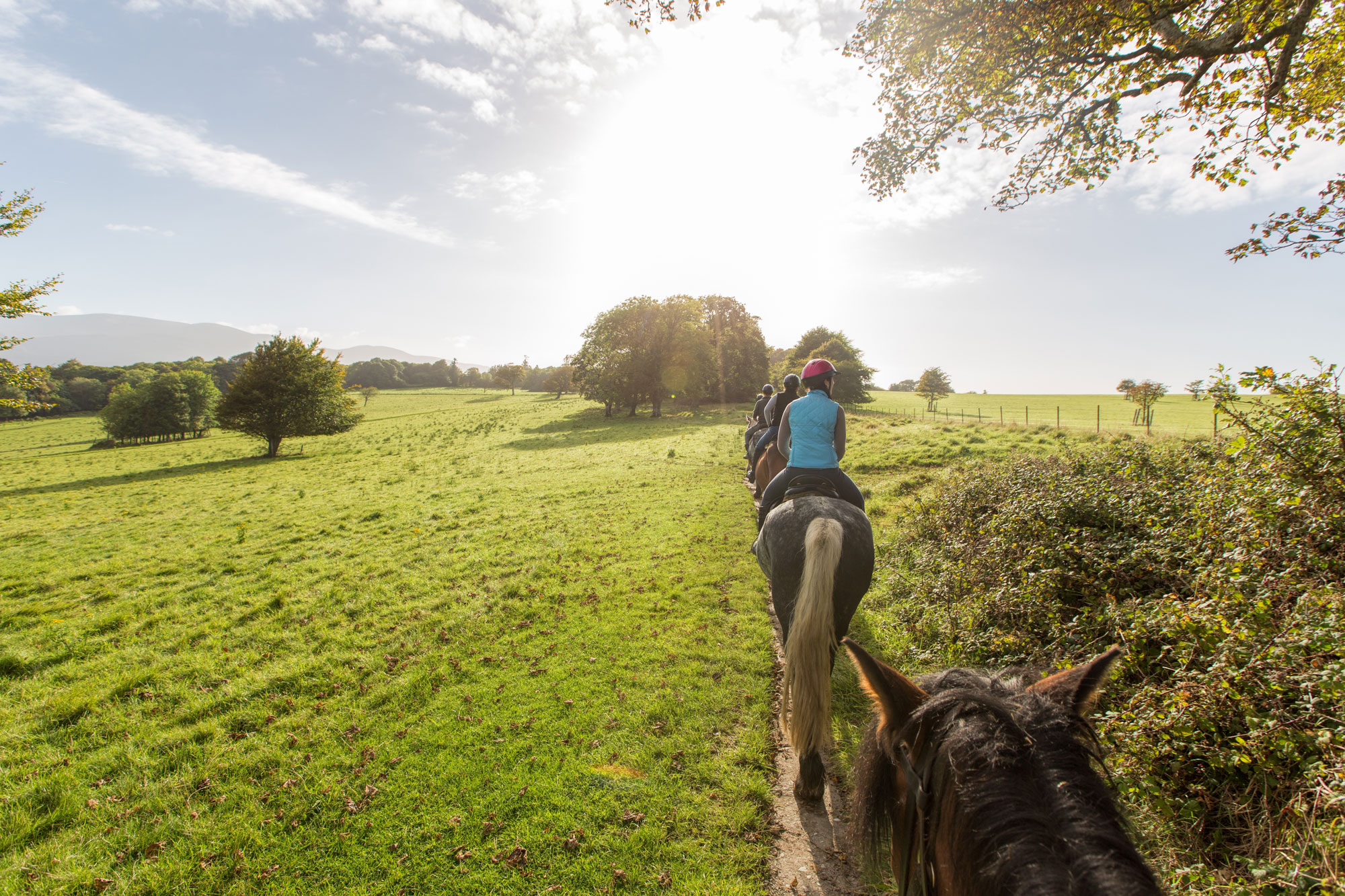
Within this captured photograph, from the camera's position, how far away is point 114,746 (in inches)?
207

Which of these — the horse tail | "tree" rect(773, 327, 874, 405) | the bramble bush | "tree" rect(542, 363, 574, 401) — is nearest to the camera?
the bramble bush

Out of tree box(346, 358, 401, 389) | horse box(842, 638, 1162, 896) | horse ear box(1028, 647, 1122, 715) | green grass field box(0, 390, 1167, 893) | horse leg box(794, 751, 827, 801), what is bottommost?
green grass field box(0, 390, 1167, 893)

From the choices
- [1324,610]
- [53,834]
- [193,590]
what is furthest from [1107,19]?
[193,590]

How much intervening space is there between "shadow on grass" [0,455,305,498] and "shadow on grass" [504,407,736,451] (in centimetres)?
1439

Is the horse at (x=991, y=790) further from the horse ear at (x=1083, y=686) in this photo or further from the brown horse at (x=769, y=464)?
the brown horse at (x=769, y=464)

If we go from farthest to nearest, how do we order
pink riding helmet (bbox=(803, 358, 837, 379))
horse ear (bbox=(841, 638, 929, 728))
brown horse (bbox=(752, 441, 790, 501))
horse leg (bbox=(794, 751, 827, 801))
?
brown horse (bbox=(752, 441, 790, 501))
pink riding helmet (bbox=(803, 358, 837, 379))
horse leg (bbox=(794, 751, 827, 801))
horse ear (bbox=(841, 638, 929, 728))

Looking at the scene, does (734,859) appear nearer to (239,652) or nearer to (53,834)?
(53,834)

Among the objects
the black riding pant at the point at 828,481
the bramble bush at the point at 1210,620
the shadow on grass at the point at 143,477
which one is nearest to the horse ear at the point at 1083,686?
the bramble bush at the point at 1210,620

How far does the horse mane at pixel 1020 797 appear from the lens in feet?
3.74

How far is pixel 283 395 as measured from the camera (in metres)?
30.6

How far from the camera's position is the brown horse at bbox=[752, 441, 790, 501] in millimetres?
10047

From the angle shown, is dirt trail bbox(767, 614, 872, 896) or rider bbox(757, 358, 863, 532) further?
rider bbox(757, 358, 863, 532)

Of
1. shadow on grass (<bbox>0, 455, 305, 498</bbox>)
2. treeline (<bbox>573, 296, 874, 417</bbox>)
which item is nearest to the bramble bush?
shadow on grass (<bbox>0, 455, 305, 498</bbox>)

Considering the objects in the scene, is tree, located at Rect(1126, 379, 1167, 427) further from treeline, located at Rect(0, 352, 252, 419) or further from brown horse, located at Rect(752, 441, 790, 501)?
treeline, located at Rect(0, 352, 252, 419)
